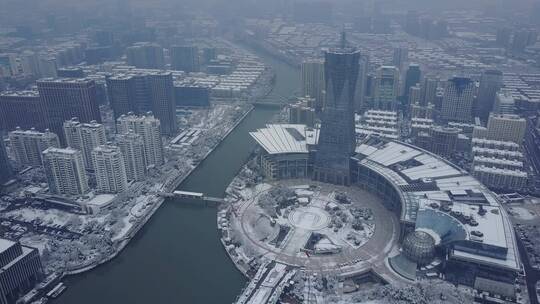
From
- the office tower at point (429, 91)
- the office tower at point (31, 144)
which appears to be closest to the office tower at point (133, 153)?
the office tower at point (31, 144)

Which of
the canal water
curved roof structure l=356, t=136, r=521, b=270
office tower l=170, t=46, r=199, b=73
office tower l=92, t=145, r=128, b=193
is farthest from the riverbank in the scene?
office tower l=170, t=46, r=199, b=73

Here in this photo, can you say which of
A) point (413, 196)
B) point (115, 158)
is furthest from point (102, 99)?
point (413, 196)

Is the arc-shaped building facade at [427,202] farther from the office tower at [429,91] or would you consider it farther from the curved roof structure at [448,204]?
the office tower at [429,91]

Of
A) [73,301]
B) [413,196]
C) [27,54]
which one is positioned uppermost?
[27,54]

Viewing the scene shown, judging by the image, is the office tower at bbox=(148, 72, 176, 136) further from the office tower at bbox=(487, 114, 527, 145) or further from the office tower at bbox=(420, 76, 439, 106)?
the office tower at bbox=(487, 114, 527, 145)

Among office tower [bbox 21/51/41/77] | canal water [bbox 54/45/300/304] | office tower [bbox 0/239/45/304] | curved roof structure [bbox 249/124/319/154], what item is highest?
office tower [bbox 21/51/41/77]

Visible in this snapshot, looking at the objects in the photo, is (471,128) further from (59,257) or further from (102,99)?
(102,99)

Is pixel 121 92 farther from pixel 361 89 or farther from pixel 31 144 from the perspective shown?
pixel 361 89
